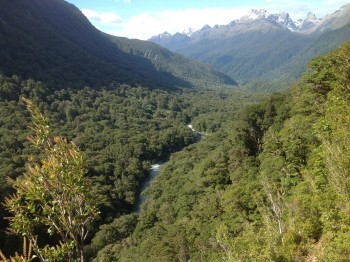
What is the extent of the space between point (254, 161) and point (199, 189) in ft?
35.0

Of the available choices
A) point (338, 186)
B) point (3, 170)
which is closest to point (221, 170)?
point (338, 186)

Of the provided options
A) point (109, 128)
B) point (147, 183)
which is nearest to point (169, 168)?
point (147, 183)

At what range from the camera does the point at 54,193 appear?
807 cm

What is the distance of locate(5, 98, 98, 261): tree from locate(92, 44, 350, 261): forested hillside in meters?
13.3

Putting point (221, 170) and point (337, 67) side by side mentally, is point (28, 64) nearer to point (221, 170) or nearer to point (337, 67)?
point (221, 170)

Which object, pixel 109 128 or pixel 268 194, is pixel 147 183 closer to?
pixel 109 128

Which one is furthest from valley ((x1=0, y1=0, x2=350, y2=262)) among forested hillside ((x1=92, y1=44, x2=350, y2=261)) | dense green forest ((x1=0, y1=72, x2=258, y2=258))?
dense green forest ((x1=0, y1=72, x2=258, y2=258))

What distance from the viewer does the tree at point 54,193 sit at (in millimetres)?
7879

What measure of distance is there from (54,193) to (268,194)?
2649 centimetres

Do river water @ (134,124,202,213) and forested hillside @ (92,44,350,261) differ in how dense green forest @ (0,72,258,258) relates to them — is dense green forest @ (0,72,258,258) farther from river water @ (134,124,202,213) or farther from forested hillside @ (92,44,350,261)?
forested hillside @ (92,44,350,261)

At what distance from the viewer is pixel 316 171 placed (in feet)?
110

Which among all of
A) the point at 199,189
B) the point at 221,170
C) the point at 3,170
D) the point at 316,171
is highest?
the point at 316,171

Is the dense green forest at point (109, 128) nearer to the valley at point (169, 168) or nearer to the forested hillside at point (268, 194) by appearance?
the valley at point (169, 168)

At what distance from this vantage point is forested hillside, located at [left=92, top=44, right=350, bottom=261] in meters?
22.4
